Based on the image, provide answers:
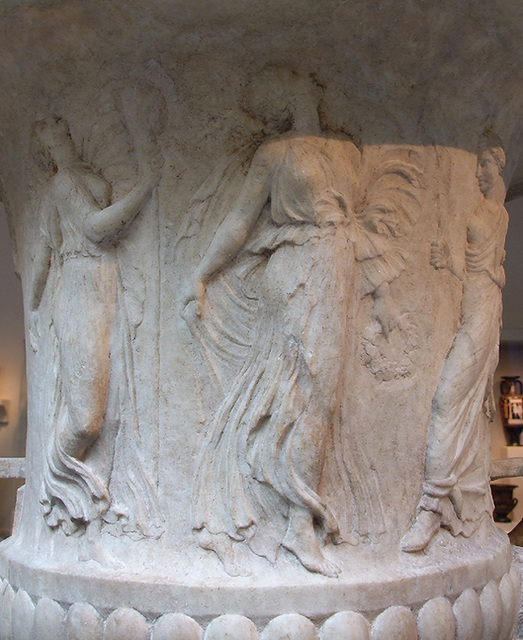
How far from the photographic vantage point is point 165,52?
2.86 meters

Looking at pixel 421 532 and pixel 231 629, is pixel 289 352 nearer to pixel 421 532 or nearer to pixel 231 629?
pixel 421 532

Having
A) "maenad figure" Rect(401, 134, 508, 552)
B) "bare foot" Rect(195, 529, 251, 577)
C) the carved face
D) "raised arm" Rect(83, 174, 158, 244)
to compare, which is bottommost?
"bare foot" Rect(195, 529, 251, 577)

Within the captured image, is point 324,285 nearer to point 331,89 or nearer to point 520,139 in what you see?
point 331,89

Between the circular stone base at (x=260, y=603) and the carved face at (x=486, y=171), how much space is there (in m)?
1.48

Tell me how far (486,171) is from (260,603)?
197 centimetres

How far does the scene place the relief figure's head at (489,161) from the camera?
3182 mm

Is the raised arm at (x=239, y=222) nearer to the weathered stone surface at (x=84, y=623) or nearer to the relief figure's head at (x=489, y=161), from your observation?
the relief figure's head at (x=489, y=161)

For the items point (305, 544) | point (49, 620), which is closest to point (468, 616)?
point (305, 544)

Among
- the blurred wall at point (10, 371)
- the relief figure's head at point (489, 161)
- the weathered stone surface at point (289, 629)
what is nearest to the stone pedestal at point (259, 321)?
the weathered stone surface at point (289, 629)

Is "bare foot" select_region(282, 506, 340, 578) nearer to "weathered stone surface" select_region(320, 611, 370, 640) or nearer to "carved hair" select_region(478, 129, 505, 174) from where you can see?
"weathered stone surface" select_region(320, 611, 370, 640)

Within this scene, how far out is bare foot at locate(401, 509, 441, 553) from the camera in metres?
2.83

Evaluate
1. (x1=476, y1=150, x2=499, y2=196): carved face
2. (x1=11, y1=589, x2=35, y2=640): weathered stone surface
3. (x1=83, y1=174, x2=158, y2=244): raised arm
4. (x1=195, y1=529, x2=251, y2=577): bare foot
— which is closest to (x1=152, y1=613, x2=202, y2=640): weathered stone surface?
(x1=195, y1=529, x2=251, y2=577): bare foot

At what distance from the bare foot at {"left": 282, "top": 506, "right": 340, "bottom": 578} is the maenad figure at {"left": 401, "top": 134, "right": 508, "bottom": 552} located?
36cm

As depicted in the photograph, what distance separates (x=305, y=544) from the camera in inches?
104
